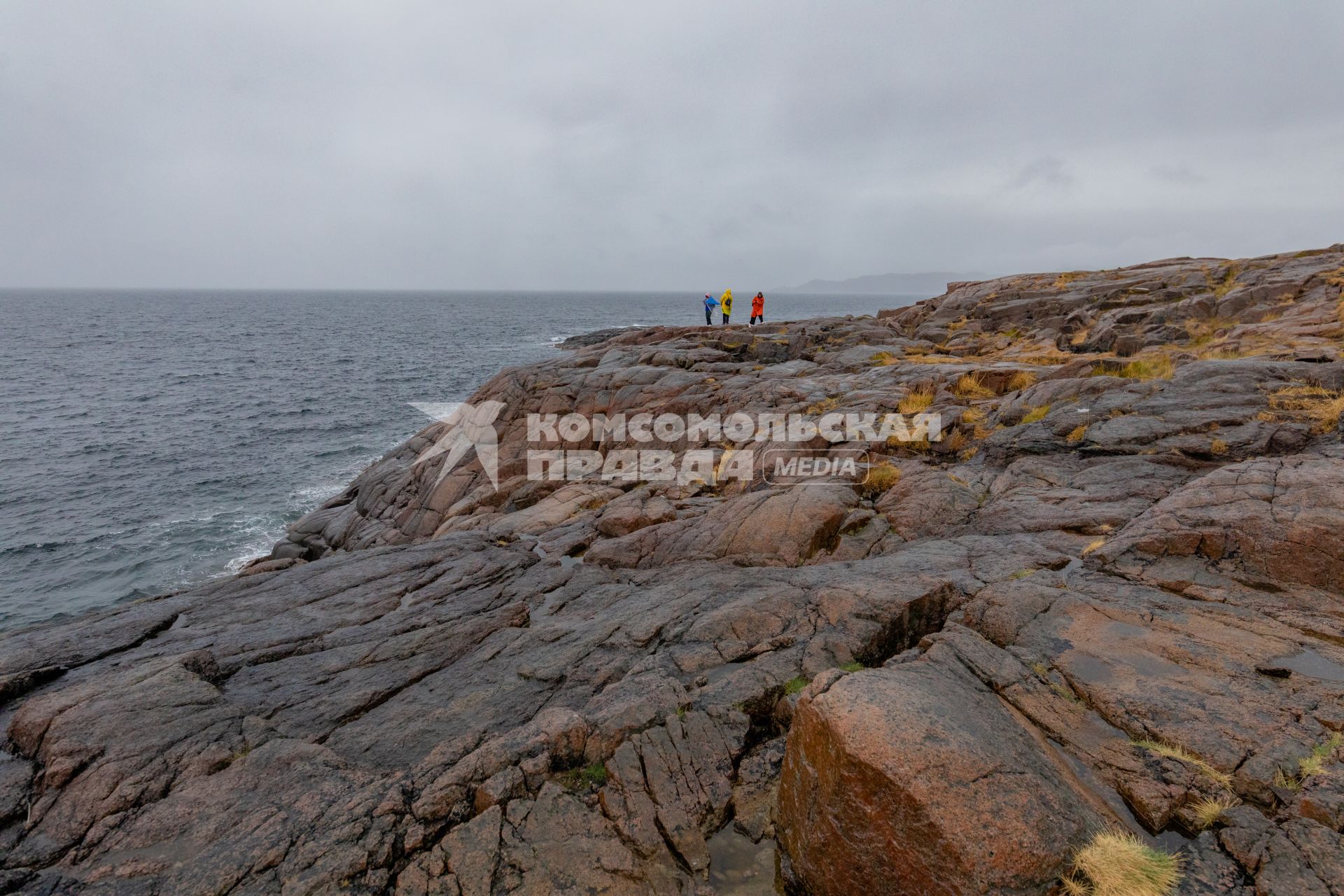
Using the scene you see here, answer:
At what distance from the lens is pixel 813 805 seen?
609 centimetres

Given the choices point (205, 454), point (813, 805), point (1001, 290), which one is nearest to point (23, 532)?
point (205, 454)

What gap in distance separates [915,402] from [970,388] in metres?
2.94

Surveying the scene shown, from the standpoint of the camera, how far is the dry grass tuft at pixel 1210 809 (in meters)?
5.87

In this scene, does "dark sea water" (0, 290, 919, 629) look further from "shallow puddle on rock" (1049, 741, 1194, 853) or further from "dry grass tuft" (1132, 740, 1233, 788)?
"dry grass tuft" (1132, 740, 1233, 788)

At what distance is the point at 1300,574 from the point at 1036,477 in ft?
19.8

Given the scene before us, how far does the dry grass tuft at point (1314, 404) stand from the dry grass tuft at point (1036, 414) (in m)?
4.90

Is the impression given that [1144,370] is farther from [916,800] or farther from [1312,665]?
[916,800]

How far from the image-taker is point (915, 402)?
2120 centimetres

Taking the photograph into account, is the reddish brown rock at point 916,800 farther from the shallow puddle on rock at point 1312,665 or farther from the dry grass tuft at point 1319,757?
the shallow puddle on rock at point 1312,665

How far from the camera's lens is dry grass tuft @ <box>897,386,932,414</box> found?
818 inches

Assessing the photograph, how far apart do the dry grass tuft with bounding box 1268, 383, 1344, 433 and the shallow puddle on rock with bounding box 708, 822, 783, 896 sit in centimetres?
1569

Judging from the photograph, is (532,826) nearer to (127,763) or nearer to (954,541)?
(127,763)

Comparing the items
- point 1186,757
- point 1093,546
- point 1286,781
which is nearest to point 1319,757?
point 1286,781

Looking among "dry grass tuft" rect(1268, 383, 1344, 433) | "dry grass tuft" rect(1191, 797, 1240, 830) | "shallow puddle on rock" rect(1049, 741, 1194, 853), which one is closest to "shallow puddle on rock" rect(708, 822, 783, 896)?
"shallow puddle on rock" rect(1049, 741, 1194, 853)
